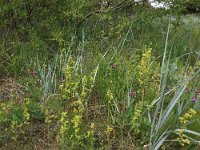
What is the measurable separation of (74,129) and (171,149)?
2.33 feet

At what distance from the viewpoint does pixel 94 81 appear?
3.57 meters

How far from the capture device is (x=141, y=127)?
3.05 m

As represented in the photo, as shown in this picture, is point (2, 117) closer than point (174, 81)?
Yes

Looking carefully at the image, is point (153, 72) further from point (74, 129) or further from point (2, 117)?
point (2, 117)

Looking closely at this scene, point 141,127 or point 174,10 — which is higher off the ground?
point 174,10

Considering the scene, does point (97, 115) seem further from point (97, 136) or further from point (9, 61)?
point (9, 61)

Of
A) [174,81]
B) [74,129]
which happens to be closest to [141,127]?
[74,129]

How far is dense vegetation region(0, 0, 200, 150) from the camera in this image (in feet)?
9.62

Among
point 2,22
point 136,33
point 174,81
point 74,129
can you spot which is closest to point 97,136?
point 74,129

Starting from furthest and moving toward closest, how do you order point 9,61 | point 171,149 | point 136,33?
point 136,33 → point 9,61 → point 171,149

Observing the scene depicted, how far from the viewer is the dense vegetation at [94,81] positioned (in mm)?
2934

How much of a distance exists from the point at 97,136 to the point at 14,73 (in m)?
1.73

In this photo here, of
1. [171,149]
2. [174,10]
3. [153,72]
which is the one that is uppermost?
[174,10]

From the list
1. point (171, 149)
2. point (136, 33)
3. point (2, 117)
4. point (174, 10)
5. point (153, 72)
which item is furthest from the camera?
point (136, 33)
